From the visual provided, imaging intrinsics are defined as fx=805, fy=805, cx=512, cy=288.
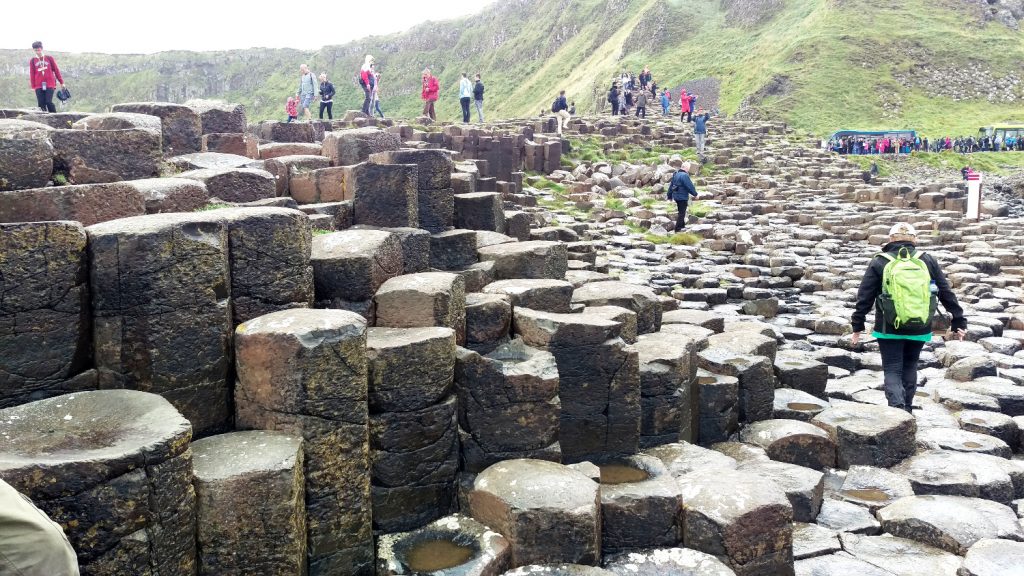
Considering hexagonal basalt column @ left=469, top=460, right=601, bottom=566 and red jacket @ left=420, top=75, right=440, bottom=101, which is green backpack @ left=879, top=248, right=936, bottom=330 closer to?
hexagonal basalt column @ left=469, top=460, right=601, bottom=566

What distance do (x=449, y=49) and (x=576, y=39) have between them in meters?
27.7

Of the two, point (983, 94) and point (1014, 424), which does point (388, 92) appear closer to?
point (983, 94)

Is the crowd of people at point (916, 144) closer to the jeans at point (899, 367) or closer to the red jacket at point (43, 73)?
the red jacket at point (43, 73)

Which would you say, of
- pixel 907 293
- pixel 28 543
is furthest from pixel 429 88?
pixel 28 543

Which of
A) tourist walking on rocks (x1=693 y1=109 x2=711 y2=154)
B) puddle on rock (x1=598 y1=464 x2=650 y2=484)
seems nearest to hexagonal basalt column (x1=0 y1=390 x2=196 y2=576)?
puddle on rock (x1=598 y1=464 x2=650 y2=484)

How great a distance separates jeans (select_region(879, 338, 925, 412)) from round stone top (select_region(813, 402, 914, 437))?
352 millimetres

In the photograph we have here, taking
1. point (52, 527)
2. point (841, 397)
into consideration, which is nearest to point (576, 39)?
point (841, 397)

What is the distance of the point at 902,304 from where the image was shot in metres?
7.88

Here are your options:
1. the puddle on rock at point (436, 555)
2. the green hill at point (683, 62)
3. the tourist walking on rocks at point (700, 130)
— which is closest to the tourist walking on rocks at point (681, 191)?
the tourist walking on rocks at point (700, 130)

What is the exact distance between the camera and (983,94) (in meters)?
56.1

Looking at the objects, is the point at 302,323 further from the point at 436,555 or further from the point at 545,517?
the point at 545,517

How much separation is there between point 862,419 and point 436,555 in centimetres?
470

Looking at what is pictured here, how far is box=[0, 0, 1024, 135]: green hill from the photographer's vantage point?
5503 centimetres

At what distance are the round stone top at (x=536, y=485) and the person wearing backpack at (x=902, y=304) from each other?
13.3 ft
